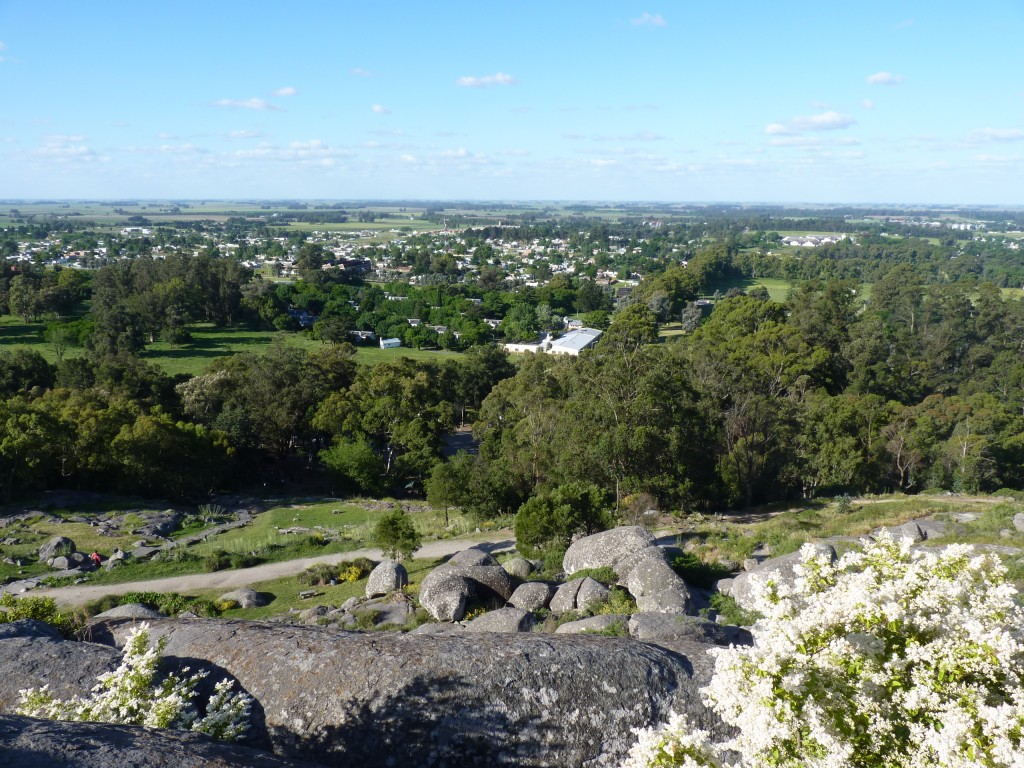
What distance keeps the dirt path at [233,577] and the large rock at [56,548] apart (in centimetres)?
334

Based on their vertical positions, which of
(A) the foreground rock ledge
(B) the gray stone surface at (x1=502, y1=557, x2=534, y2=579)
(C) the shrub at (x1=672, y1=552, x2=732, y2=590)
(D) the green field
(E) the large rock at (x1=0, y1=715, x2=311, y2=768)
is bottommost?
(D) the green field

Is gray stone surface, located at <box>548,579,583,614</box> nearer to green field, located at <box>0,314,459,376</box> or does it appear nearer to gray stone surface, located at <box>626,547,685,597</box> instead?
gray stone surface, located at <box>626,547,685,597</box>

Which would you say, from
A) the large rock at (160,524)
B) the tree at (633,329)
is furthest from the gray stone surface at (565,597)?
the tree at (633,329)

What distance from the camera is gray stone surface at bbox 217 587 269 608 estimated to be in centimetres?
1867

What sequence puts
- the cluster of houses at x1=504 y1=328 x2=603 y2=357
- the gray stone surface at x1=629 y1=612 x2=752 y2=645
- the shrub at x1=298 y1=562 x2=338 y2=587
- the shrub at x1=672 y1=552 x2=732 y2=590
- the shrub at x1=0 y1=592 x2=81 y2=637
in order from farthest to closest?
1. the cluster of houses at x1=504 y1=328 x2=603 y2=357
2. the shrub at x1=298 y1=562 x2=338 y2=587
3. the shrub at x1=672 y1=552 x2=732 y2=590
4. the shrub at x1=0 y1=592 x2=81 y2=637
5. the gray stone surface at x1=629 y1=612 x2=752 y2=645

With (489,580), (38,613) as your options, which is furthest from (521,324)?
(38,613)

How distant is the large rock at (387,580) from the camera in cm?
1811

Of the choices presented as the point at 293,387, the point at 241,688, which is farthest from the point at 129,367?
the point at 241,688

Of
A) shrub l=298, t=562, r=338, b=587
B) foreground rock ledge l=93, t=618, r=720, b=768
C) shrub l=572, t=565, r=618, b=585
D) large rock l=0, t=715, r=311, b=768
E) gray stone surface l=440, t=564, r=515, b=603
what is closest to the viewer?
large rock l=0, t=715, r=311, b=768

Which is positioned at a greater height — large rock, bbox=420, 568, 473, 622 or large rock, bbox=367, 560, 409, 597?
large rock, bbox=420, 568, 473, 622

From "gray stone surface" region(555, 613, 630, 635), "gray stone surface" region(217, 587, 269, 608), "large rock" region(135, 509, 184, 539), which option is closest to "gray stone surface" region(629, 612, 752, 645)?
"gray stone surface" region(555, 613, 630, 635)

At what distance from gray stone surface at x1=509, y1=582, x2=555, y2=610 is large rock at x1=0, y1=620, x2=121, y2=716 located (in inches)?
330

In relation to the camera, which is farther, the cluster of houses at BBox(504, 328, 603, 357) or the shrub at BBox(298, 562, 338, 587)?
the cluster of houses at BBox(504, 328, 603, 357)

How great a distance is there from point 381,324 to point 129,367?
3802 centimetres
